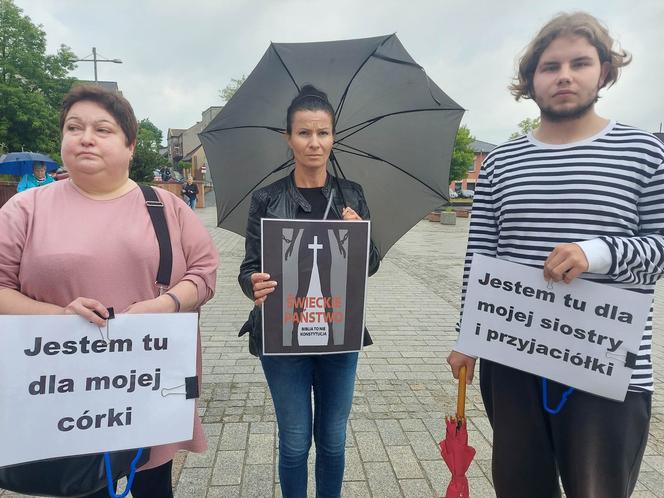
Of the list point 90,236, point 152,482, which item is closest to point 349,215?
point 90,236

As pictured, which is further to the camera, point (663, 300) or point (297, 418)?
point (663, 300)

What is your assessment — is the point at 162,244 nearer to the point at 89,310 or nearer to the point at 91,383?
the point at 89,310

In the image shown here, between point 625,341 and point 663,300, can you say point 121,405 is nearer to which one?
point 625,341

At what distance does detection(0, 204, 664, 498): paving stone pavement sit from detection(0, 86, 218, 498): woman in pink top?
1171 millimetres

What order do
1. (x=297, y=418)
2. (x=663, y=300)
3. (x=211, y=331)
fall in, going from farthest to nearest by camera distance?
(x=663, y=300) < (x=211, y=331) < (x=297, y=418)

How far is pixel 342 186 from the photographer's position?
6.94 ft

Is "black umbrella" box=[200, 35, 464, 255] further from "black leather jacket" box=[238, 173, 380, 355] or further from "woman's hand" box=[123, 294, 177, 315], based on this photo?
"woman's hand" box=[123, 294, 177, 315]

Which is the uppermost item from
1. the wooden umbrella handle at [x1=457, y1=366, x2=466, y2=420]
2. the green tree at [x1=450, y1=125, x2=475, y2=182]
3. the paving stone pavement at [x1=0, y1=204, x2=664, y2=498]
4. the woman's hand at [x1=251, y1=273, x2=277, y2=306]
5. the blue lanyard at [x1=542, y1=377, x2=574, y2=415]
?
the green tree at [x1=450, y1=125, x2=475, y2=182]

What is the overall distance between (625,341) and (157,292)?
1.72m

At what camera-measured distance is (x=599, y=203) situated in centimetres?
158

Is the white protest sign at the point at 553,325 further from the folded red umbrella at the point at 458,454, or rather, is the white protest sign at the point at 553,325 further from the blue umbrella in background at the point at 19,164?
the blue umbrella in background at the point at 19,164

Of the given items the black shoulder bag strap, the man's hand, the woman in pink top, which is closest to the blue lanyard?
the man's hand

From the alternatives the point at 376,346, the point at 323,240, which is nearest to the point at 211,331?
the point at 376,346

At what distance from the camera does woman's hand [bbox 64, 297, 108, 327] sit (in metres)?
1.54
